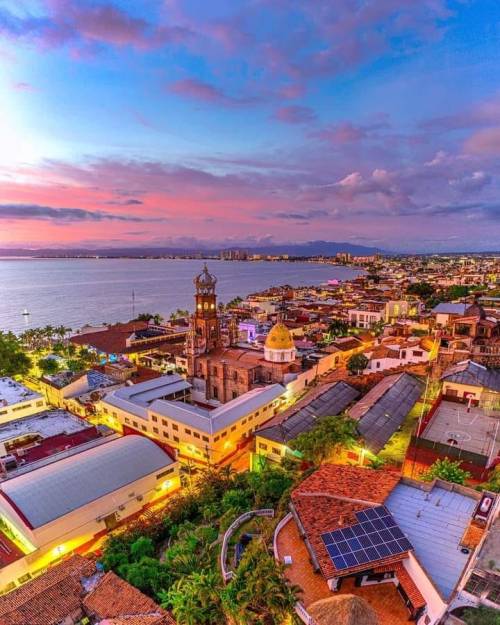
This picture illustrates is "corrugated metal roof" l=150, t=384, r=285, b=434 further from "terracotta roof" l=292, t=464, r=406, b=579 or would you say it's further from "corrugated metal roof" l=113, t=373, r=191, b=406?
"terracotta roof" l=292, t=464, r=406, b=579

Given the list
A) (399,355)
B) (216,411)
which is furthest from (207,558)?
(399,355)

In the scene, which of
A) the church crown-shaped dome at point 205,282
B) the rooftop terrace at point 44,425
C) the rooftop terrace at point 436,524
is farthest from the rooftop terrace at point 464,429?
the rooftop terrace at point 44,425

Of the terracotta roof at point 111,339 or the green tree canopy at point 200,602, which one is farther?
the terracotta roof at point 111,339

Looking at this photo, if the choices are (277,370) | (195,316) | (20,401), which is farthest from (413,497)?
(20,401)

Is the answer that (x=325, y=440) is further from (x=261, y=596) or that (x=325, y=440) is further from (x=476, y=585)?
(x=261, y=596)

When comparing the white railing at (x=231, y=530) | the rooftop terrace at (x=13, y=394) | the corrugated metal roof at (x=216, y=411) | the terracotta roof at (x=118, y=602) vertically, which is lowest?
the rooftop terrace at (x=13, y=394)

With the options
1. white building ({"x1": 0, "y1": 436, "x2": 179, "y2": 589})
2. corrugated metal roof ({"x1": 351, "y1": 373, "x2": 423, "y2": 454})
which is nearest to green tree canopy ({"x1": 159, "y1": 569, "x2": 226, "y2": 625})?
white building ({"x1": 0, "y1": 436, "x2": 179, "y2": 589})

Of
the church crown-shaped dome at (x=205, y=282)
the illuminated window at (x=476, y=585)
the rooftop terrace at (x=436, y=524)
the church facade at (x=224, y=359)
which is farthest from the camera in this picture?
the church crown-shaped dome at (x=205, y=282)

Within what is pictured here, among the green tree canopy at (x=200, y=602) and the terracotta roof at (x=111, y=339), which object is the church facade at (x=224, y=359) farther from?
the green tree canopy at (x=200, y=602)
